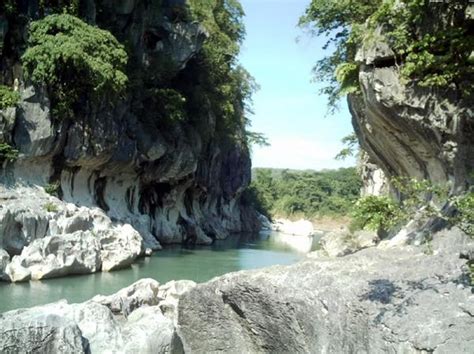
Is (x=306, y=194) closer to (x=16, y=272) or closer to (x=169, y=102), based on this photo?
(x=169, y=102)

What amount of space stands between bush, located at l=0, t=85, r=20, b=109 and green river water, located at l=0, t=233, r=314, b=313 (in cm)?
612

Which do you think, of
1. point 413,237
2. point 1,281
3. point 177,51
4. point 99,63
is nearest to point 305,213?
point 177,51

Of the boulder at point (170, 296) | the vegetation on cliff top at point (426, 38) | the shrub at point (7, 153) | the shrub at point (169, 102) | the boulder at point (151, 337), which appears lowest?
the boulder at point (170, 296)

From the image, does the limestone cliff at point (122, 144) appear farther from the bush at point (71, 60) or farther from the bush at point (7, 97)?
the bush at point (71, 60)

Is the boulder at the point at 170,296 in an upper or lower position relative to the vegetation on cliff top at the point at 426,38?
lower

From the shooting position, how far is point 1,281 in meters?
14.6

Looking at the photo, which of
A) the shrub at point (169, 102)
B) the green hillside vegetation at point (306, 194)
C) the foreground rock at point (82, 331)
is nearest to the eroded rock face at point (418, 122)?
the foreground rock at point (82, 331)

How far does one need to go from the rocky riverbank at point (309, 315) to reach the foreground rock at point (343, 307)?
11 mm

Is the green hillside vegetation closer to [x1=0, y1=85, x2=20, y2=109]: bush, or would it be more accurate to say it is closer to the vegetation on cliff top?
[x1=0, y1=85, x2=20, y2=109]: bush

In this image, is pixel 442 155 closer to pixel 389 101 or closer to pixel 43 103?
pixel 389 101

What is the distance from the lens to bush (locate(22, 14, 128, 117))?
59.2ft

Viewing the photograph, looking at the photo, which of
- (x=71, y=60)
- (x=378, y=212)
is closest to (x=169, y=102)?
(x=71, y=60)

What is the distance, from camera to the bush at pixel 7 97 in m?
17.5

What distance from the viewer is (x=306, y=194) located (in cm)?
6862
